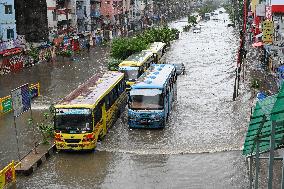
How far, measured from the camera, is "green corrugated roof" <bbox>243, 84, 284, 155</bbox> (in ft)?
23.2

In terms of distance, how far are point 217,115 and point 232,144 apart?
590cm

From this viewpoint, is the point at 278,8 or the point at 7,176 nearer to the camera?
the point at 7,176

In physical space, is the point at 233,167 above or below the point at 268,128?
below

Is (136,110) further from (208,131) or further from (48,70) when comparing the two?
(48,70)

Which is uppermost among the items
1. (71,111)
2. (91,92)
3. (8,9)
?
Answer: (8,9)

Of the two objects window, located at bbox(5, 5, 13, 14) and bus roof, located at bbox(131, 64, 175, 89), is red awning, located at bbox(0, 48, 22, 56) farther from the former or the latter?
bus roof, located at bbox(131, 64, 175, 89)

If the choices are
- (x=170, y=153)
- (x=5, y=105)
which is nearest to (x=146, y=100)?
(x=170, y=153)

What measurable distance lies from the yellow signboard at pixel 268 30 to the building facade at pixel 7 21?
87.6 ft

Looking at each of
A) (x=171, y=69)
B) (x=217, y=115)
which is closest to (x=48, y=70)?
(x=171, y=69)

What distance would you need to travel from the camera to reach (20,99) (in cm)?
2058

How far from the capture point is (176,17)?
17725cm

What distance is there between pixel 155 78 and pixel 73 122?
7.12 metres

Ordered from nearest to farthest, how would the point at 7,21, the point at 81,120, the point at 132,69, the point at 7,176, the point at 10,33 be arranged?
1. the point at 7,176
2. the point at 81,120
3. the point at 132,69
4. the point at 7,21
5. the point at 10,33

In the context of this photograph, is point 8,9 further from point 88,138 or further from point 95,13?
point 95,13
